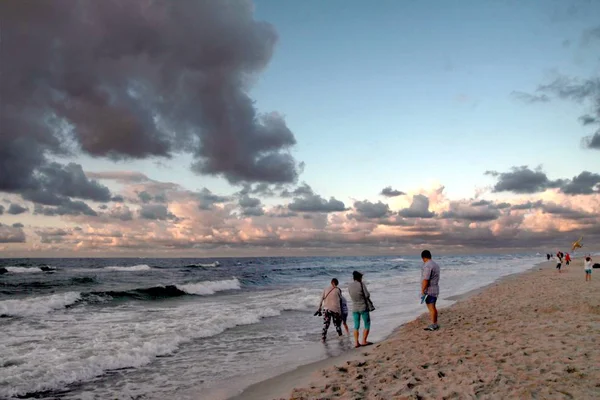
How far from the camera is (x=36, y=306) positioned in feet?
68.7

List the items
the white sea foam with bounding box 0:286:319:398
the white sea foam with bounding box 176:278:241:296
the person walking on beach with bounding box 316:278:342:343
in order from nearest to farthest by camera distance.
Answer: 1. the white sea foam with bounding box 0:286:319:398
2. the person walking on beach with bounding box 316:278:342:343
3. the white sea foam with bounding box 176:278:241:296

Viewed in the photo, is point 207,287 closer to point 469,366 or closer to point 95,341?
point 95,341

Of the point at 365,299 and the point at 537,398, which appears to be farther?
the point at 365,299

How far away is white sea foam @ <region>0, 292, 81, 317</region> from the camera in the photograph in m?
19.3

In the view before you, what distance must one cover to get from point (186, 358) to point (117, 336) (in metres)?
3.80

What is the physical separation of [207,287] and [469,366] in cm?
2888

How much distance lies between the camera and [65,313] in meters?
19.3

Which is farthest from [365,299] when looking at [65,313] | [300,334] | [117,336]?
[65,313]

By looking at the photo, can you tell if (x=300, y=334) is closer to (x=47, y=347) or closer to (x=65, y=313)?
(x=47, y=347)

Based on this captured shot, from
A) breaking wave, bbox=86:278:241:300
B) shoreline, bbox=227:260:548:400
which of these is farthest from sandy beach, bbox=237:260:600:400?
breaking wave, bbox=86:278:241:300

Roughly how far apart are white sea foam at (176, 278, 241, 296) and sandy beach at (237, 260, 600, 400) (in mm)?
22764

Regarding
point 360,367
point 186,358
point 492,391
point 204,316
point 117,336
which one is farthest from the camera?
point 204,316

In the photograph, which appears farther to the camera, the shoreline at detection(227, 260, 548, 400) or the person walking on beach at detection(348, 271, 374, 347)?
the person walking on beach at detection(348, 271, 374, 347)

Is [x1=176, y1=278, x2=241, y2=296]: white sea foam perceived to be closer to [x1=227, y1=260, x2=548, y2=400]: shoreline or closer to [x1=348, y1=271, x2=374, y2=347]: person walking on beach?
[x1=348, y1=271, x2=374, y2=347]: person walking on beach
